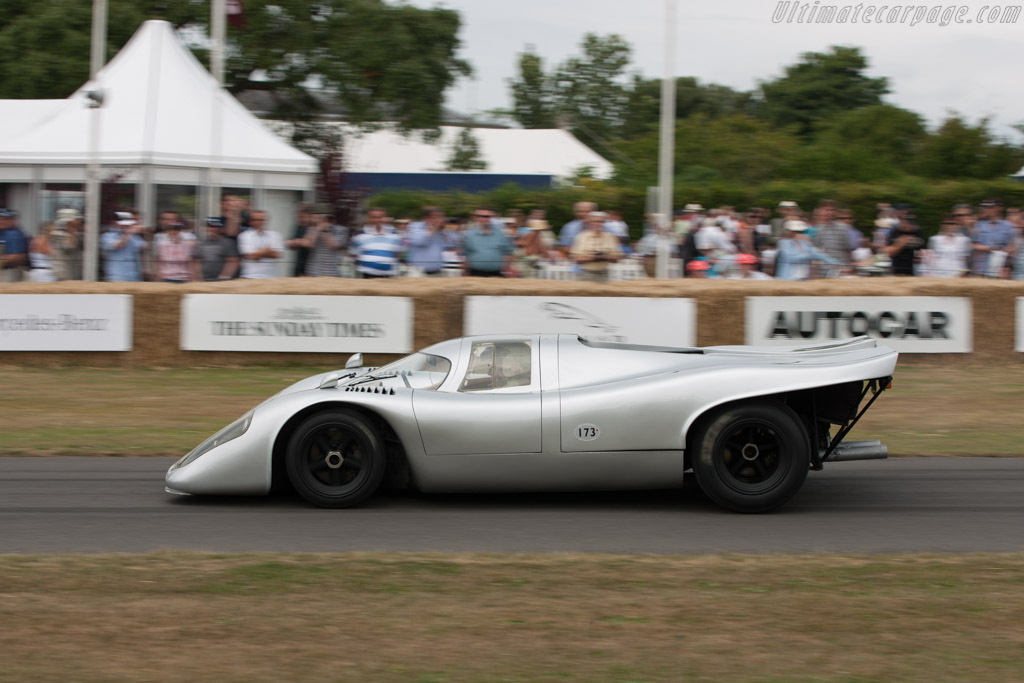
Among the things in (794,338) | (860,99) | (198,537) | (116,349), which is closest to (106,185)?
(116,349)

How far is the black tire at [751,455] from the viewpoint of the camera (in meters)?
6.28

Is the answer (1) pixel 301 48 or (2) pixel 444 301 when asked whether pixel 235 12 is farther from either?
(2) pixel 444 301

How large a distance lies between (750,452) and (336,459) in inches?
94.2

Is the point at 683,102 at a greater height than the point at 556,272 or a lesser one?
greater

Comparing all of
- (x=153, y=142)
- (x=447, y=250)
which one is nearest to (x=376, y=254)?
(x=447, y=250)

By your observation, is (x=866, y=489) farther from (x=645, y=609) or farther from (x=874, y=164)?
(x=874, y=164)

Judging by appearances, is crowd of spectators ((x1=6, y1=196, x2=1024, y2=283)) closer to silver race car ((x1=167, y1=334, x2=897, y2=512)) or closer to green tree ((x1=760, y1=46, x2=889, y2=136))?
silver race car ((x1=167, y1=334, x2=897, y2=512))

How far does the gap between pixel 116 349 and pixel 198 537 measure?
7565 millimetres

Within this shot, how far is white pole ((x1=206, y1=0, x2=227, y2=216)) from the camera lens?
66.9 feet

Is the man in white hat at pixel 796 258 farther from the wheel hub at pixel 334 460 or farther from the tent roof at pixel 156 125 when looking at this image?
the tent roof at pixel 156 125

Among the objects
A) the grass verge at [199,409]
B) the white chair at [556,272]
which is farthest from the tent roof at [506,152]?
the grass verge at [199,409]

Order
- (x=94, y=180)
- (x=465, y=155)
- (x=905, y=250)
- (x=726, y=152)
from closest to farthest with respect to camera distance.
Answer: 1. (x=905, y=250)
2. (x=94, y=180)
3. (x=726, y=152)
4. (x=465, y=155)

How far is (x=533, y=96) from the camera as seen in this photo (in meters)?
70.4

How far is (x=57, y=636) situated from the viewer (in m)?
4.27
